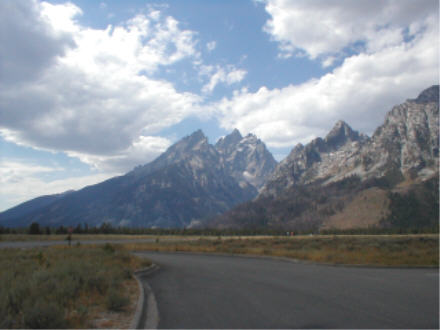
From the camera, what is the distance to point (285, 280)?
48.2 feet

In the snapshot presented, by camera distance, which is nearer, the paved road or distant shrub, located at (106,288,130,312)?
the paved road

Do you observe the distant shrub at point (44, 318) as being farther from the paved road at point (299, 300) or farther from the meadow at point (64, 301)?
the paved road at point (299, 300)

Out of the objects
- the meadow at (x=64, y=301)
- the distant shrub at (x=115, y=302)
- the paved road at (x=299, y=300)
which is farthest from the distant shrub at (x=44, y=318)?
the paved road at (x=299, y=300)

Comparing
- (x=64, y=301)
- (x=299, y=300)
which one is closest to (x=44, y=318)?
(x=64, y=301)

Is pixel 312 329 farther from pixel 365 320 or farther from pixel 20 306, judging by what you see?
pixel 20 306

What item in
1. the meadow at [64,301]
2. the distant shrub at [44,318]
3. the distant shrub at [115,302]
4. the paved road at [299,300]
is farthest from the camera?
the distant shrub at [115,302]

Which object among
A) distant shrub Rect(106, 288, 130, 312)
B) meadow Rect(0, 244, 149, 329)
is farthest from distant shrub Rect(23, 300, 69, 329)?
distant shrub Rect(106, 288, 130, 312)

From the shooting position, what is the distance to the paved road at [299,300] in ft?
27.3

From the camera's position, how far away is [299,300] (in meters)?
10.6

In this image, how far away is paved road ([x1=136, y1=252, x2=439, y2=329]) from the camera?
831 cm

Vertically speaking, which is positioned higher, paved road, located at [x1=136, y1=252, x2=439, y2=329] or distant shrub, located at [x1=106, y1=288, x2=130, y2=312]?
distant shrub, located at [x1=106, y1=288, x2=130, y2=312]

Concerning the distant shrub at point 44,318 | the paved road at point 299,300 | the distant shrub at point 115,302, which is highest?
the distant shrub at point 44,318

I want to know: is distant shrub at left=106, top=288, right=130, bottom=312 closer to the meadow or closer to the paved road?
the meadow

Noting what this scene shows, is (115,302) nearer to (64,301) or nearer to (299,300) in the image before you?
(64,301)
